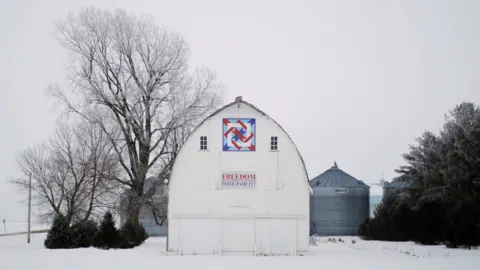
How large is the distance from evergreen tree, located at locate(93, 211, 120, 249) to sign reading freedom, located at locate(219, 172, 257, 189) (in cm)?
849

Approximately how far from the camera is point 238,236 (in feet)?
113

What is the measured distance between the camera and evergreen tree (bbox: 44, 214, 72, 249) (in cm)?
3812

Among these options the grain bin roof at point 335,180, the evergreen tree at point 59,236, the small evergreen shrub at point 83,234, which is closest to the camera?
the evergreen tree at point 59,236

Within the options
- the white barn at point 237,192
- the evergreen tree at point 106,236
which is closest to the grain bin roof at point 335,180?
the white barn at point 237,192

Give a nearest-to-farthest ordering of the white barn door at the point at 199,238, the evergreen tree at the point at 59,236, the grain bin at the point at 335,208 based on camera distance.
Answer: the white barn door at the point at 199,238 < the evergreen tree at the point at 59,236 < the grain bin at the point at 335,208

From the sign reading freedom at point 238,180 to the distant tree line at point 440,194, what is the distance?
11.7m

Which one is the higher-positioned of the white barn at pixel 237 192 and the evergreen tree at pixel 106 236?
the white barn at pixel 237 192

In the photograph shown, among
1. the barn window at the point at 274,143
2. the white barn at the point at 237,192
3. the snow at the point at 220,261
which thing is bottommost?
the snow at the point at 220,261

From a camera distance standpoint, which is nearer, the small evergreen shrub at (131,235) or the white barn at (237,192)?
the white barn at (237,192)

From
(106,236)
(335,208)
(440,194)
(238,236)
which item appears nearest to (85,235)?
(106,236)

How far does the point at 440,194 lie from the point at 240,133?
12.8m

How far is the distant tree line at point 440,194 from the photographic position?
3606 cm

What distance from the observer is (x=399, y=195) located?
4797cm

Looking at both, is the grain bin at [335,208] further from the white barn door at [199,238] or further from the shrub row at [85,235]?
the white barn door at [199,238]
